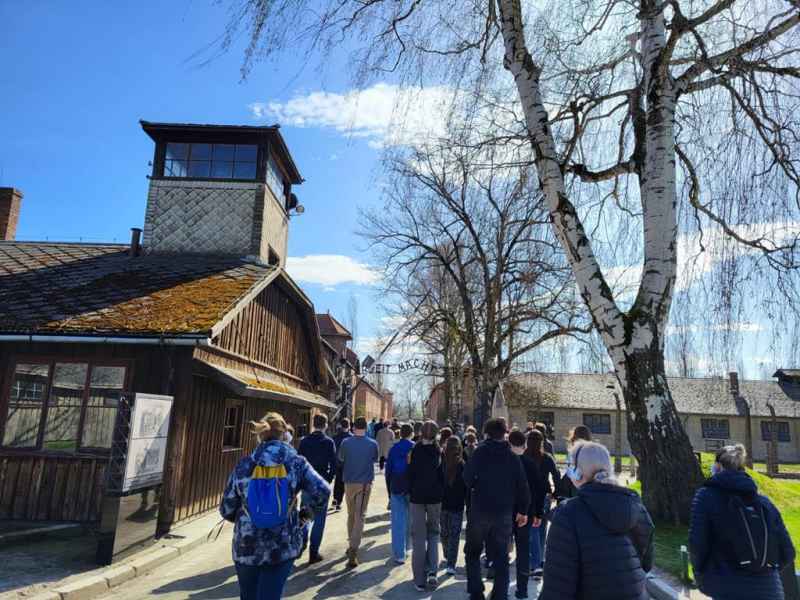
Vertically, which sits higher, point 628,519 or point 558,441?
point 628,519

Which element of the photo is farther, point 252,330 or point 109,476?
point 252,330

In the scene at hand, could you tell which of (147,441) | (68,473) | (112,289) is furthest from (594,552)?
(112,289)

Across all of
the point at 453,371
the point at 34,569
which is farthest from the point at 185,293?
the point at 453,371

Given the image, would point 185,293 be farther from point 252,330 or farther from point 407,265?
point 407,265

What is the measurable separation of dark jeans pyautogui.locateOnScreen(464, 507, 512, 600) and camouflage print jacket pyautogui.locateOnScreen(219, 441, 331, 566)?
6.89 feet

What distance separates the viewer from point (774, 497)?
35.1 feet

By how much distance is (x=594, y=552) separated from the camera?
9.24 feet

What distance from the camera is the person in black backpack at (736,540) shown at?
374 cm

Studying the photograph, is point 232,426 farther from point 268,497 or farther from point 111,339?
point 268,497

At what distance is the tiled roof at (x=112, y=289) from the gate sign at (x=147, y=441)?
1.36 m

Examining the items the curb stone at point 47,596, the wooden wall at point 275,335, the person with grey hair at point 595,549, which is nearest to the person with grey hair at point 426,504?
the curb stone at point 47,596

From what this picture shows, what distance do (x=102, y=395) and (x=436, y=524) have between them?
6539 mm

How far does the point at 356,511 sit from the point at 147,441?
3314 millimetres

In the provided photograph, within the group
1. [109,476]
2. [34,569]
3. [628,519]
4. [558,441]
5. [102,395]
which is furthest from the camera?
[558,441]
